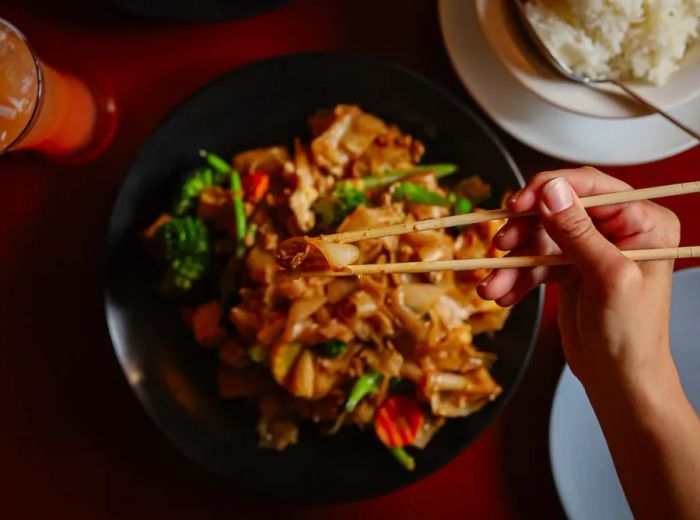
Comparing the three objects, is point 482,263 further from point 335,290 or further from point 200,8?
point 200,8

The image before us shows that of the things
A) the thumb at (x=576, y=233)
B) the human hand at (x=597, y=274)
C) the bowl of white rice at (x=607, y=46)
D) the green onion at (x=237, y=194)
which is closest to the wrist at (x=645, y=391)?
the human hand at (x=597, y=274)

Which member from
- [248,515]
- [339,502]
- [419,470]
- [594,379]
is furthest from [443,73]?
[248,515]

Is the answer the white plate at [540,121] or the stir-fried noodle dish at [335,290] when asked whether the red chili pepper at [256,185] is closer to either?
the stir-fried noodle dish at [335,290]

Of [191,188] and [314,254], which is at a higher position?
[314,254]

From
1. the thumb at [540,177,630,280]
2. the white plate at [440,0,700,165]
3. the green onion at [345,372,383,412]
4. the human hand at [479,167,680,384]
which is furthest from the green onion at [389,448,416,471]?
the white plate at [440,0,700,165]

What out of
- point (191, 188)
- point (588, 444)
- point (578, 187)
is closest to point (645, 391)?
point (578, 187)

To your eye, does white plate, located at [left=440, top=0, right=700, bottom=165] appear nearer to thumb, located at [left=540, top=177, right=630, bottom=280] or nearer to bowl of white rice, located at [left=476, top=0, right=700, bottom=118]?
bowl of white rice, located at [left=476, top=0, right=700, bottom=118]
